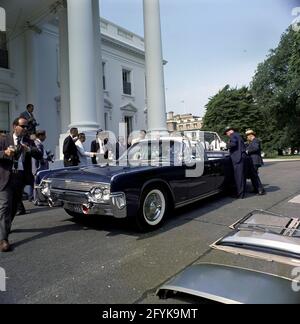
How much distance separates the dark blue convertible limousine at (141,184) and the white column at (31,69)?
444 inches

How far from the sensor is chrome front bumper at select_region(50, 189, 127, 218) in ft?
14.4

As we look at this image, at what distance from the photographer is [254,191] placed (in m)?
8.41

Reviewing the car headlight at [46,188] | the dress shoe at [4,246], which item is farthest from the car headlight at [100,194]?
the dress shoe at [4,246]

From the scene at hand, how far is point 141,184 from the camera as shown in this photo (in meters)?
4.80

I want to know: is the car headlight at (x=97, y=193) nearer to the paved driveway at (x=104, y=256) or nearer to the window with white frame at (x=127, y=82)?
the paved driveway at (x=104, y=256)

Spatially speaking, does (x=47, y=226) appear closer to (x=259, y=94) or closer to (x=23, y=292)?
(x=23, y=292)

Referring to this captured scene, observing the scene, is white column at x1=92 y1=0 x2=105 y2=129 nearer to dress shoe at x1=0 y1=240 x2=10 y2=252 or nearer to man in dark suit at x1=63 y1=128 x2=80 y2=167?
man in dark suit at x1=63 y1=128 x2=80 y2=167

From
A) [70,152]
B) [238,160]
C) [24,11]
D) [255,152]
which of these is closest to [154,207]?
[238,160]

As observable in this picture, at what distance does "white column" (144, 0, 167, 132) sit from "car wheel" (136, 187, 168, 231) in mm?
8537

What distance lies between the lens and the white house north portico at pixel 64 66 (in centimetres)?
1038

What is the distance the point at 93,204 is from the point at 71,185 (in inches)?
20.0

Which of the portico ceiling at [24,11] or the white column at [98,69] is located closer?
the white column at [98,69]

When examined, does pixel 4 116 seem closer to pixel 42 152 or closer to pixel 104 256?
pixel 42 152

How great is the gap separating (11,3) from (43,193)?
41.4 feet
